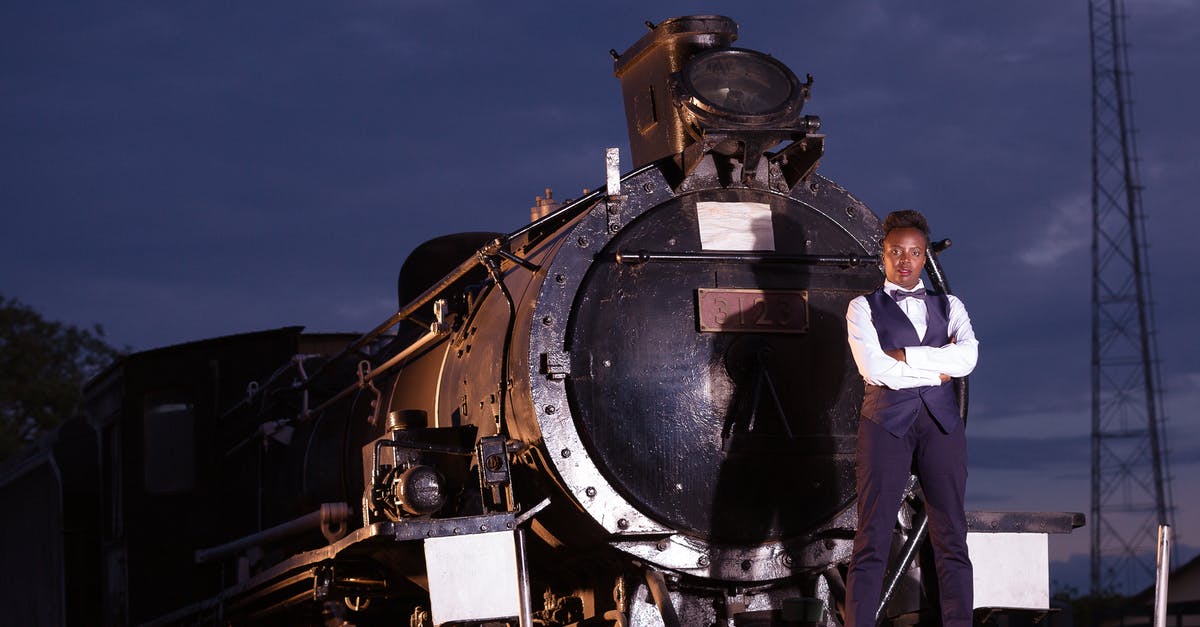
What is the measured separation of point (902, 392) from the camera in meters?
3.98

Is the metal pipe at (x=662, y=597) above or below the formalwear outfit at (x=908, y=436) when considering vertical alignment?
below

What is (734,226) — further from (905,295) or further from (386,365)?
(386,365)

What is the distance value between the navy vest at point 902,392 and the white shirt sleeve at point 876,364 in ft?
0.07

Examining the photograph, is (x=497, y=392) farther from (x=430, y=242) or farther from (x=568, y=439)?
(x=430, y=242)

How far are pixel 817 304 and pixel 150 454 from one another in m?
4.89

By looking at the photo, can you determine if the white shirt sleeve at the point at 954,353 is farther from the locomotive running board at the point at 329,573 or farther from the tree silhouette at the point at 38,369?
the tree silhouette at the point at 38,369

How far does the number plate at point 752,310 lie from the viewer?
4496mm

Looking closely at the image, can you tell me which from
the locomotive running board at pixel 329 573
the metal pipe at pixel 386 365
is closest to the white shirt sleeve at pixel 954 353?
the locomotive running board at pixel 329 573

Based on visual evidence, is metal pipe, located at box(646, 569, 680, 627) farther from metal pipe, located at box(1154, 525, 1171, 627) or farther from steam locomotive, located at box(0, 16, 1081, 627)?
metal pipe, located at box(1154, 525, 1171, 627)

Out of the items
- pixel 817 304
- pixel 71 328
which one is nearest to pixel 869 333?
pixel 817 304

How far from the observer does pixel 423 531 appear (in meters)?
4.22

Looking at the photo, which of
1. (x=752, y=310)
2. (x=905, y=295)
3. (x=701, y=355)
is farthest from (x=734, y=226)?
(x=905, y=295)

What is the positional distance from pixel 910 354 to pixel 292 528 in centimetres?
321

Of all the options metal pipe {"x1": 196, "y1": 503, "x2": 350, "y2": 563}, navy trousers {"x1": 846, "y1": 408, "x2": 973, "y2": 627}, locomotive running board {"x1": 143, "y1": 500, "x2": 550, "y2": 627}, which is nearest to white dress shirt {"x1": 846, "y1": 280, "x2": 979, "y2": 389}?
navy trousers {"x1": 846, "y1": 408, "x2": 973, "y2": 627}
